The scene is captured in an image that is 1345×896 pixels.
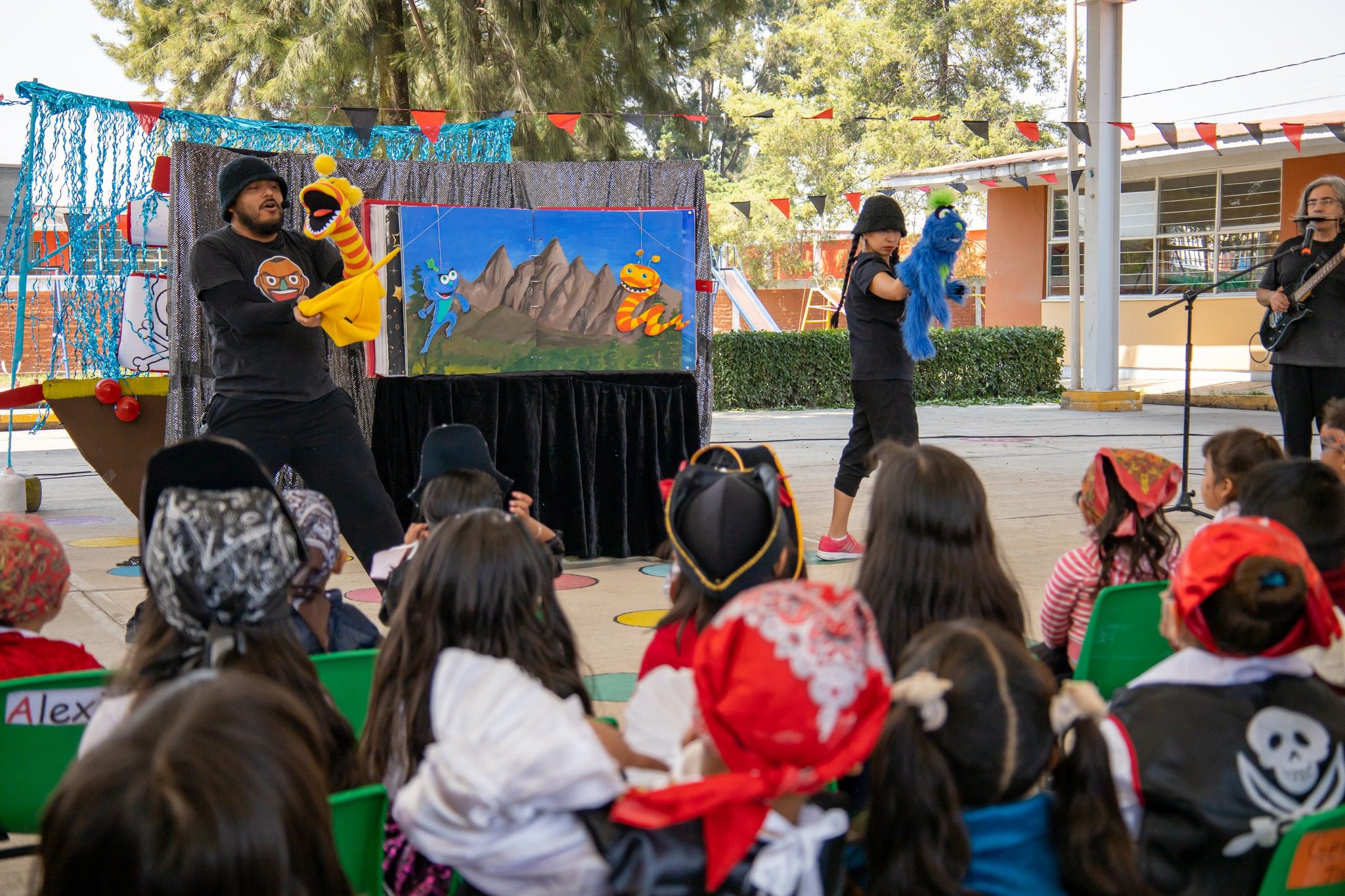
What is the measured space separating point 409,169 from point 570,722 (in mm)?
5271

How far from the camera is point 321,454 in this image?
4234 mm

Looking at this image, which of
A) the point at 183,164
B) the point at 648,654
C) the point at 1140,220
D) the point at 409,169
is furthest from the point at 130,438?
the point at 1140,220

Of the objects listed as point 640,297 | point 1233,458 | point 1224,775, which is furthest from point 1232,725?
point 640,297

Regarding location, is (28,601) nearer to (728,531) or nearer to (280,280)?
(728,531)

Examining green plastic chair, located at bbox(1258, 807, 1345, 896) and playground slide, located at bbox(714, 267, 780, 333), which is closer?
green plastic chair, located at bbox(1258, 807, 1345, 896)

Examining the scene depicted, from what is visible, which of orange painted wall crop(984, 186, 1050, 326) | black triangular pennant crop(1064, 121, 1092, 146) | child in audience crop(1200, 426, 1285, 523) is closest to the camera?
child in audience crop(1200, 426, 1285, 523)

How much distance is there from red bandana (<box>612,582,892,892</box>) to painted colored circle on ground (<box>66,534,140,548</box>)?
19.2 feet

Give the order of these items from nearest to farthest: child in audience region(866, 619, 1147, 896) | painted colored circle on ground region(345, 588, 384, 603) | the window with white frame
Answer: child in audience region(866, 619, 1147, 896) < painted colored circle on ground region(345, 588, 384, 603) < the window with white frame

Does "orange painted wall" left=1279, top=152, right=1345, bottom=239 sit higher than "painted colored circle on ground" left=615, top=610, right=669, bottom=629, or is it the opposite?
"orange painted wall" left=1279, top=152, right=1345, bottom=239

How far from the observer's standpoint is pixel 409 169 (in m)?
6.13

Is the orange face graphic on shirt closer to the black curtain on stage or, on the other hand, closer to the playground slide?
the black curtain on stage

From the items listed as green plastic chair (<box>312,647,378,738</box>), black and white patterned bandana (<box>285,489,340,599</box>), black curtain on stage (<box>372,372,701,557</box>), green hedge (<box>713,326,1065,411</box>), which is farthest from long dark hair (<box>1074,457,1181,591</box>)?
green hedge (<box>713,326,1065,411</box>)

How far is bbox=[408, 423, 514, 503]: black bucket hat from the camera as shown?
372 centimetres

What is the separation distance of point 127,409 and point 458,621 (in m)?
Result: 4.61
